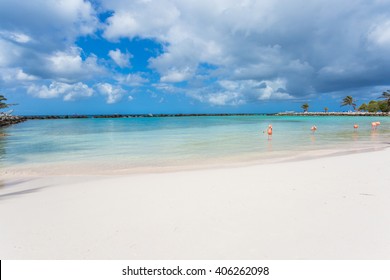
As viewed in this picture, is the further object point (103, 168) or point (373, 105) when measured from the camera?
point (373, 105)

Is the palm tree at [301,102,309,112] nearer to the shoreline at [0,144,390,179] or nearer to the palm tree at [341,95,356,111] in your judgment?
the palm tree at [341,95,356,111]

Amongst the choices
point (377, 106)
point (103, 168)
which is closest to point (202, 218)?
point (103, 168)

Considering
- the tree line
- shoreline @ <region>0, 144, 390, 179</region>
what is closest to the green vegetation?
the tree line

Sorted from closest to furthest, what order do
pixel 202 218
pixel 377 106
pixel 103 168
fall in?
pixel 202 218 < pixel 103 168 < pixel 377 106

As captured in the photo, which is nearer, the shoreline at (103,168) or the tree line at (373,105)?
the shoreline at (103,168)

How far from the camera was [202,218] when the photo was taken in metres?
4.52

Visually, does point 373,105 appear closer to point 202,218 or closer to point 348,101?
point 348,101

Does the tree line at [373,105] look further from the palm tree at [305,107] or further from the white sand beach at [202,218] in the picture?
the white sand beach at [202,218]

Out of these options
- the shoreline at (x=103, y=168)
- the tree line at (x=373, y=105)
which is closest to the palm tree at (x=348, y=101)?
the tree line at (x=373, y=105)

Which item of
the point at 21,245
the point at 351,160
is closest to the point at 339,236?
the point at 21,245

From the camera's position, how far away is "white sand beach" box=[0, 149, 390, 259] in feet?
11.6

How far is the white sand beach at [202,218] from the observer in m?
3.55
